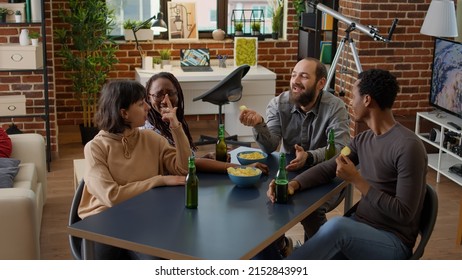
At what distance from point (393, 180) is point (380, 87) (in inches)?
15.3

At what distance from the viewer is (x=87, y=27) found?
6.38 m

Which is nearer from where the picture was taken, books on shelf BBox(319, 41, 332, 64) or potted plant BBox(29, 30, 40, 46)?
potted plant BBox(29, 30, 40, 46)

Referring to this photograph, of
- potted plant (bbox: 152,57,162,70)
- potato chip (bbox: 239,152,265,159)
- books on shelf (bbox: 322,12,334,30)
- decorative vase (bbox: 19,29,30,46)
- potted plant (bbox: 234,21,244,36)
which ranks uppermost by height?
books on shelf (bbox: 322,12,334,30)

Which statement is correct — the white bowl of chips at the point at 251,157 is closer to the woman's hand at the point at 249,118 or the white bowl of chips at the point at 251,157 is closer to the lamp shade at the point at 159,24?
the woman's hand at the point at 249,118

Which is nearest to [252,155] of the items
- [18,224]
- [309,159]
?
[309,159]

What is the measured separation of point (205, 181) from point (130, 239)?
2.42ft

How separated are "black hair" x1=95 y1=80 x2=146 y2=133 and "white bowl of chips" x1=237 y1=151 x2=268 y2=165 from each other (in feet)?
1.95

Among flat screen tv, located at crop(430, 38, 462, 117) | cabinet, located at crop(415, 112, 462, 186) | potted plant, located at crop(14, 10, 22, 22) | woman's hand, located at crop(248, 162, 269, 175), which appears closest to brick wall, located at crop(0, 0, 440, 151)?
potted plant, located at crop(14, 10, 22, 22)

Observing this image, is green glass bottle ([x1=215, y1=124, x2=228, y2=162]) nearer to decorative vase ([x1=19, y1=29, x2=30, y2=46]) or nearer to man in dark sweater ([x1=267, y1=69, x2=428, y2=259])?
man in dark sweater ([x1=267, y1=69, x2=428, y2=259])

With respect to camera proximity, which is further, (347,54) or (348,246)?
(347,54)

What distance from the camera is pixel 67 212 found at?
4805 mm

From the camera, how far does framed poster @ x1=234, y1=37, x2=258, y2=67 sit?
22.5ft
